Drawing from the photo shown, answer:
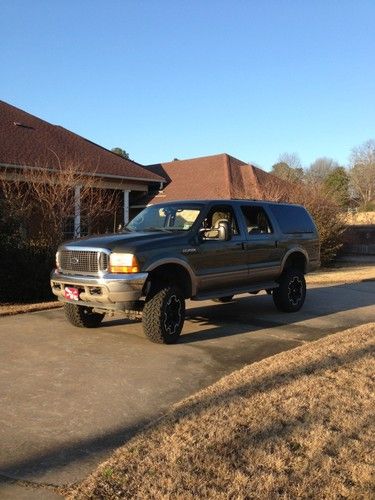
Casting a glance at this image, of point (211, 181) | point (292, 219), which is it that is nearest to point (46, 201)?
point (292, 219)

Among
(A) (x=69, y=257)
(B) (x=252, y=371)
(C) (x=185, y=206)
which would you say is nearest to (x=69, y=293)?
(A) (x=69, y=257)

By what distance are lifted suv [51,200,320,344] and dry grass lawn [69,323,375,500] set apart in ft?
5.84

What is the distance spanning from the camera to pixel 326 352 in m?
6.29

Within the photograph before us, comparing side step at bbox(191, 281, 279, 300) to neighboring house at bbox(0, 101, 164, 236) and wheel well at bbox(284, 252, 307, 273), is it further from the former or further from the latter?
neighboring house at bbox(0, 101, 164, 236)

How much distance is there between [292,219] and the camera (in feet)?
32.5

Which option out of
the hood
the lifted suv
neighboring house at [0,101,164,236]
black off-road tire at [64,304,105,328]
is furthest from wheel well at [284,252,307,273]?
neighboring house at [0,101,164,236]

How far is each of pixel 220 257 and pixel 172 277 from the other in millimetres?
944

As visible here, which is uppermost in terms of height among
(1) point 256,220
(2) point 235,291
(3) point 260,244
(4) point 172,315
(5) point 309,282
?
(1) point 256,220

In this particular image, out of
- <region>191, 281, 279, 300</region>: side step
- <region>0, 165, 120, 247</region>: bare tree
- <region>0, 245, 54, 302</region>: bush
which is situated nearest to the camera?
<region>191, 281, 279, 300</region>: side step

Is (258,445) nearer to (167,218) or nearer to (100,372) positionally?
(100,372)

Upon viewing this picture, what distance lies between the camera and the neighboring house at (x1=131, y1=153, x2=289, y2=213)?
2158 cm

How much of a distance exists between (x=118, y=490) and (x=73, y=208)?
34.4 ft

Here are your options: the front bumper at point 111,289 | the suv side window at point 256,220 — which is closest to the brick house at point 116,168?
the suv side window at point 256,220

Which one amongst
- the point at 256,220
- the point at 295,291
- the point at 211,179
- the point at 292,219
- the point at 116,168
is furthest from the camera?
the point at 211,179
